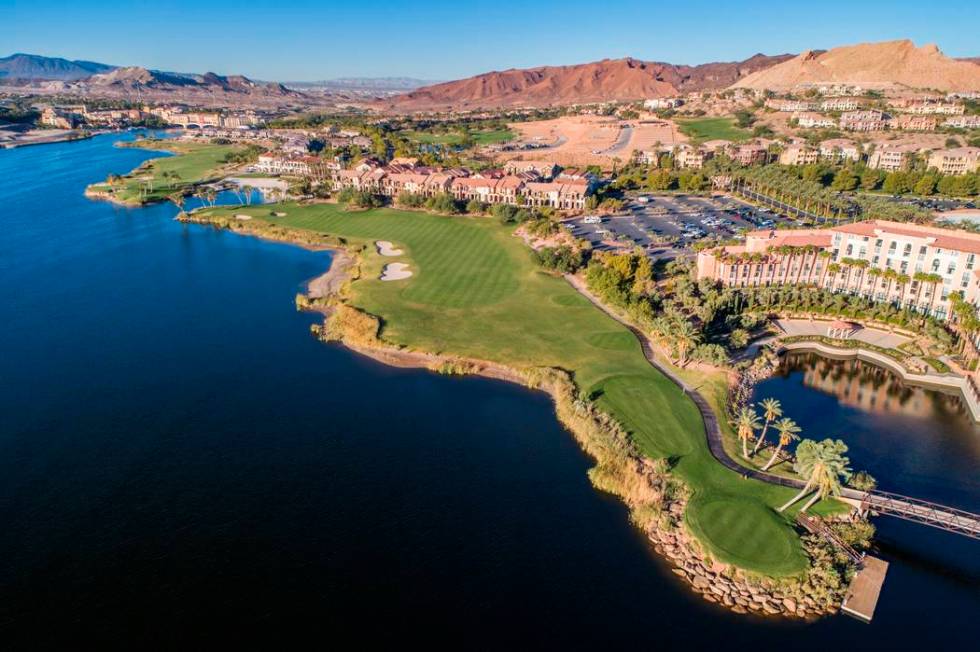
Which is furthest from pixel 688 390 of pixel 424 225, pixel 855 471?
pixel 424 225

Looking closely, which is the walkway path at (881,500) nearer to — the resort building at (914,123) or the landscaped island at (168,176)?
the landscaped island at (168,176)

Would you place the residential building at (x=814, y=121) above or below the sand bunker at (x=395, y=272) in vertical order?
above

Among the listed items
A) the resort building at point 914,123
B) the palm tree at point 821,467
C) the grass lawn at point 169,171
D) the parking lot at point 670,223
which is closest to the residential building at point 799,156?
the parking lot at point 670,223

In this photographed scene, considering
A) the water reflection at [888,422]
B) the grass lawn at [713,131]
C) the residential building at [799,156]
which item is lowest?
the water reflection at [888,422]

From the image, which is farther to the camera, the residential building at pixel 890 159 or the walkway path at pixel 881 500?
the residential building at pixel 890 159

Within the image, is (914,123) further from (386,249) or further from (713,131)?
(386,249)

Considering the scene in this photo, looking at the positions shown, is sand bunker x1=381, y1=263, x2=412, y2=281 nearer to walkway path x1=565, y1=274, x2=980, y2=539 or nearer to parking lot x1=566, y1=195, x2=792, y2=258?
parking lot x1=566, y1=195, x2=792, y2=258

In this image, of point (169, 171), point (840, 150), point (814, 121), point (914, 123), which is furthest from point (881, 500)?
point (814, 121)
